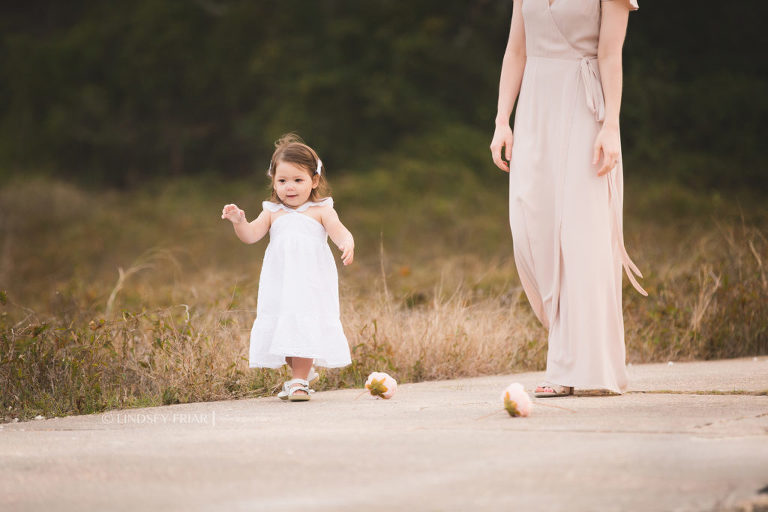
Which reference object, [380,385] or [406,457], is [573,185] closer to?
[380,385]

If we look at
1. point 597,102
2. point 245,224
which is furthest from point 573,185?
point 245,224

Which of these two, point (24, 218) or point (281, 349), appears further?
point (24, 218)

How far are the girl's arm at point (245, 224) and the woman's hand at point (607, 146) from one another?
150 cm

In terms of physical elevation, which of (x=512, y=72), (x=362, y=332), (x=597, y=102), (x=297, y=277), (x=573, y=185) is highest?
(x=512, y=72)

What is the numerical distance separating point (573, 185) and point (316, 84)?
73.7 feet

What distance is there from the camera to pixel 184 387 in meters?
5.08

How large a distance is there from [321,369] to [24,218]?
59.5 ft

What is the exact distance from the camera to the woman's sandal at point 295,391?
4.76m

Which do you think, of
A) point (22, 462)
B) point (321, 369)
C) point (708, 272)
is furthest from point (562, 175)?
point (708, 272)

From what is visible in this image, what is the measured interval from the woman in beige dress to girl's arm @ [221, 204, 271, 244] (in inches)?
44.2

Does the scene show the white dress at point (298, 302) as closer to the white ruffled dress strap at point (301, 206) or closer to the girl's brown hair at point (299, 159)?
the white ruffled dress strap at point (301, 206)

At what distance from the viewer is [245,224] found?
4.89 m

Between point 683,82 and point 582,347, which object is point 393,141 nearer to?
point 683,82

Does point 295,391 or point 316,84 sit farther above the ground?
point 316,84
